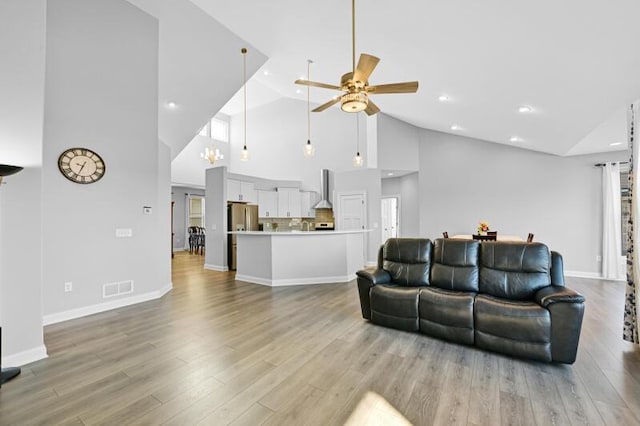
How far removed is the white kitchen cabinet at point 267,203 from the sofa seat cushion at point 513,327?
264 inches

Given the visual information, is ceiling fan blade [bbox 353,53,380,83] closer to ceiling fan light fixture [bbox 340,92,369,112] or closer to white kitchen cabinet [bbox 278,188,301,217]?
ceiling fan light fixture [bbox 340,92,369,112]

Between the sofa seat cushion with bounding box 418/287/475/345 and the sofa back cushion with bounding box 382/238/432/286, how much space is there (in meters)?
0.36

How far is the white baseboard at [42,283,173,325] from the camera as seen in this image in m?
3.31

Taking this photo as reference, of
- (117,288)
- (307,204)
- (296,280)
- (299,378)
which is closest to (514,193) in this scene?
(296,280)

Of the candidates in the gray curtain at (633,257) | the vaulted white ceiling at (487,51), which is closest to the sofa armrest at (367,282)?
the gray curtain at (633,257)

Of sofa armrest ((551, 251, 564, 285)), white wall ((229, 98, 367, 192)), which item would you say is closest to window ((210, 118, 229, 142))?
white wall ((229, 98, 367, 192))

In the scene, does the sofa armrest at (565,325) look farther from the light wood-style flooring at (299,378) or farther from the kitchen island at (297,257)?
the kitchen island at (297,257)

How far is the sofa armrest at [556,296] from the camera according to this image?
7.39 feet

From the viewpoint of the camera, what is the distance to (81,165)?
3.59 m

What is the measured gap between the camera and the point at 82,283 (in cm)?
359

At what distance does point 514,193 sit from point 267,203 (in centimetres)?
659

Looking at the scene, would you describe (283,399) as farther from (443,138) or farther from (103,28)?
(443,138)

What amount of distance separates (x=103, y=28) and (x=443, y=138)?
23.3 feet

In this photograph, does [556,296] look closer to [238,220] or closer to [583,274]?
[583,274]
